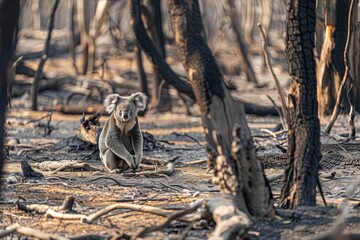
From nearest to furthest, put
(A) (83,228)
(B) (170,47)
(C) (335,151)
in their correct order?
(A) (83,228), (C) (335,151), (B) (170,47)

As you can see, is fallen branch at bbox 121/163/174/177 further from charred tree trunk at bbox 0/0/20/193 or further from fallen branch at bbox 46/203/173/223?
charred tree trunk at bbox 0/0/20/193

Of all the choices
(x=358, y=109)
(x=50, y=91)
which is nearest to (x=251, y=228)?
(x=358, y=109)

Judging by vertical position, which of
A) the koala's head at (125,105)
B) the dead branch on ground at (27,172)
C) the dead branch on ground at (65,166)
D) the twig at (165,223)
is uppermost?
the koala's head at (125,105)

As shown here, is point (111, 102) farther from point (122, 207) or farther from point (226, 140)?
point (226, 140)

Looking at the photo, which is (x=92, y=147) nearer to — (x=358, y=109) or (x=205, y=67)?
(x=358, y=109)

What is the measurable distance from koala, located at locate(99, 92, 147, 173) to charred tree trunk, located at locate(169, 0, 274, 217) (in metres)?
3.52

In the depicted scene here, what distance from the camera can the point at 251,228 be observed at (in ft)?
20.3

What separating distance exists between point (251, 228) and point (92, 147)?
Answer: 650cm

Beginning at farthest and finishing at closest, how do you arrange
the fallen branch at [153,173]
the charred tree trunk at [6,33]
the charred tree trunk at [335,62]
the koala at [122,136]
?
the charred tree trunk at [335,62] < the koala at [122,136] < the fallen branch at [153,173] < the charred tree trunk at [6,33]

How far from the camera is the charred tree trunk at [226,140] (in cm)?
631

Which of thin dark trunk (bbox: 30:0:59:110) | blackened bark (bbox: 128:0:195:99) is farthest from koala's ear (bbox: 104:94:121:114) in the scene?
thin dark trunk (bbox: 30:0:59:110)

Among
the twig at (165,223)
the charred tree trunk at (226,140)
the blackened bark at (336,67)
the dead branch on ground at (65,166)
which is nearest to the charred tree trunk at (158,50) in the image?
the blackened bark at (336,67)

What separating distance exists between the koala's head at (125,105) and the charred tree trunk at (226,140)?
136 inches

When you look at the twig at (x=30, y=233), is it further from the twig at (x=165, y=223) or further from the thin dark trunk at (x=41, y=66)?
the thin dark trunk at (x=41, y=66)
